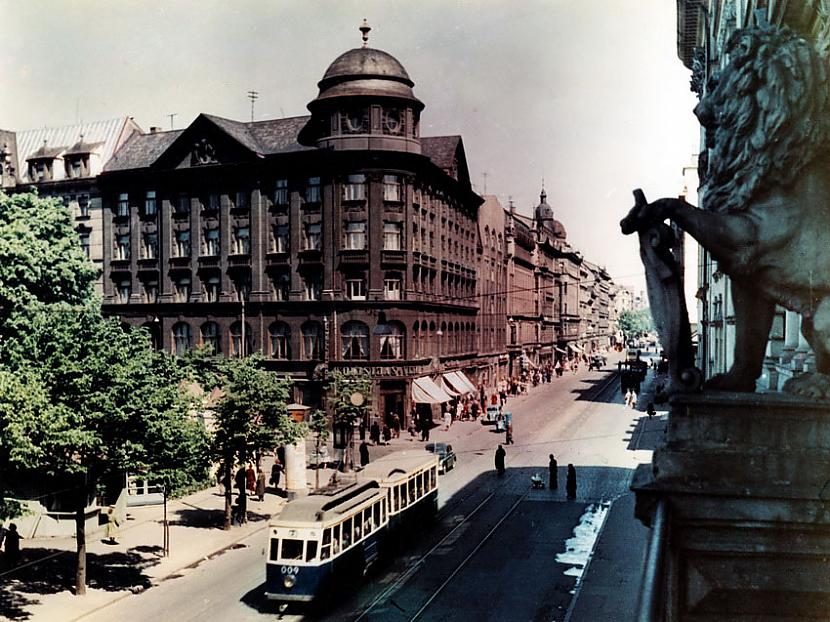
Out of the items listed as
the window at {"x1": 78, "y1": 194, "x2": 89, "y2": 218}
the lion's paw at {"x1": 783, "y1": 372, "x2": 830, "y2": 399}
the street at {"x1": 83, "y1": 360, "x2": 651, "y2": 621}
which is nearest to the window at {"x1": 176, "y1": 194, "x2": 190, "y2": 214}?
the window at {"x1": 78, "y1": 194, "x2": 89, "y2": 218}

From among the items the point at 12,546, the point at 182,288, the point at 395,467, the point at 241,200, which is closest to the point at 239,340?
the point at 182,288

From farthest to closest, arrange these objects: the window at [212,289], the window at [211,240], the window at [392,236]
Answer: the window at [211,240]
the window at [212,289]
the window at [392,236]

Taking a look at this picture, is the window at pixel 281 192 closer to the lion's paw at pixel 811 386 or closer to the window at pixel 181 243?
the window at pixel 181 243

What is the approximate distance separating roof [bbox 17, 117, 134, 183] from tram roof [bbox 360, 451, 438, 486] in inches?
1718

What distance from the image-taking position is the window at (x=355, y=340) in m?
51.1

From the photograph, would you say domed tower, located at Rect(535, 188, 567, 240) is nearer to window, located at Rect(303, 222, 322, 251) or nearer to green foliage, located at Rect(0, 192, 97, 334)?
window, located at Rect(303, 222, 322, 251)

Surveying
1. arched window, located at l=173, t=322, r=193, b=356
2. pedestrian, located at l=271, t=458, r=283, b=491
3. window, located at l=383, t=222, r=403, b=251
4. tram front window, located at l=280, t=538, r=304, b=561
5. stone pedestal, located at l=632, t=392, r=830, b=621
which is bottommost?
pedestrian, located at l=271, t=458, r=283, b=491

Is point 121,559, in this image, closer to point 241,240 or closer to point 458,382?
point 241,240

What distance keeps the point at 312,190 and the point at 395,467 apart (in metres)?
29.8

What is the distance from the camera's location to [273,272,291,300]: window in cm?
5336

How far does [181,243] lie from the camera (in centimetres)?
5734

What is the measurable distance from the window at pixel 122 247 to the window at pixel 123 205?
1566 mm

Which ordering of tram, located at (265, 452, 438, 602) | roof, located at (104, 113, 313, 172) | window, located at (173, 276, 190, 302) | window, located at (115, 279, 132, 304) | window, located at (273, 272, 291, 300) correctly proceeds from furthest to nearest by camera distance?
window, located at (115, 279, 132, 304), window, located at (173, 276, 190, 302), roof, located at (104, 113, 313, 172), window, located at (273, 272, 291, 300), tram, located at (265, 452, 438, 602)

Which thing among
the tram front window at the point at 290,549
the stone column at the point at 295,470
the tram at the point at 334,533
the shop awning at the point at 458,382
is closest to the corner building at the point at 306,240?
the shop awning at the point at 458,382
